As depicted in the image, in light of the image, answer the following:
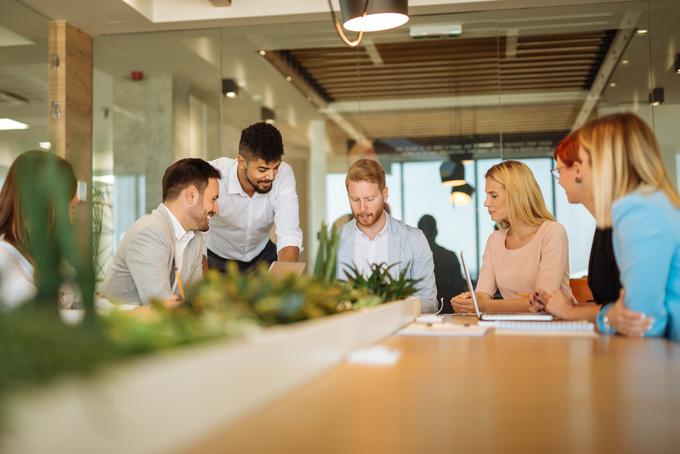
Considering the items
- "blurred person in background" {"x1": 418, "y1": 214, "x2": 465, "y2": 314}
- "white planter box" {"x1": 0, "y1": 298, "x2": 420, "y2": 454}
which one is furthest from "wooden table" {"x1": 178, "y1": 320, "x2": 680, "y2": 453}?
"blurred person in background" {"x1": 418, "y1": 214, "x2": 465, "y2": 314}

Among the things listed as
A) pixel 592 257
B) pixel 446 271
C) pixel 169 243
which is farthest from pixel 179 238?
pixel 446 271

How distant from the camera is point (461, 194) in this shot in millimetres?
6578

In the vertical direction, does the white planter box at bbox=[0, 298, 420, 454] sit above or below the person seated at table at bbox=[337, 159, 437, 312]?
below

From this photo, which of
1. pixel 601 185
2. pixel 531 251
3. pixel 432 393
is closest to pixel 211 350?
pixel 432 393

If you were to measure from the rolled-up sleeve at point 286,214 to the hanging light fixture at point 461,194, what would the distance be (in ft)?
6.78

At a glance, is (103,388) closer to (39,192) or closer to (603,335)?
(39,192)

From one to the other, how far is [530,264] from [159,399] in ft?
11.3

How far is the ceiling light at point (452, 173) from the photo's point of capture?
6.58 metres

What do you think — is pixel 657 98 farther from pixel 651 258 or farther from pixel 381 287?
pixel 651 258

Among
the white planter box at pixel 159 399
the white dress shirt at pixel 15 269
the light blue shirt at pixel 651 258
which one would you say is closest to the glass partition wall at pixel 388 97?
the white dress shirt at pixel 15 269

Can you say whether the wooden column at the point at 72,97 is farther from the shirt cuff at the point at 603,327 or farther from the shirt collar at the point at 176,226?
the shirt cuff at the point at 603,327

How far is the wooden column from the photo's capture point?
21.3ft

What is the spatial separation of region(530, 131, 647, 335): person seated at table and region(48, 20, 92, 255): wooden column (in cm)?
450

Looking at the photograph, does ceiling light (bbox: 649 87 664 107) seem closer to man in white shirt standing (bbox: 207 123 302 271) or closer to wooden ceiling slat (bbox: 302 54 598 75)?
wooden ceiling slat (bbox: 302 54 598 75)
